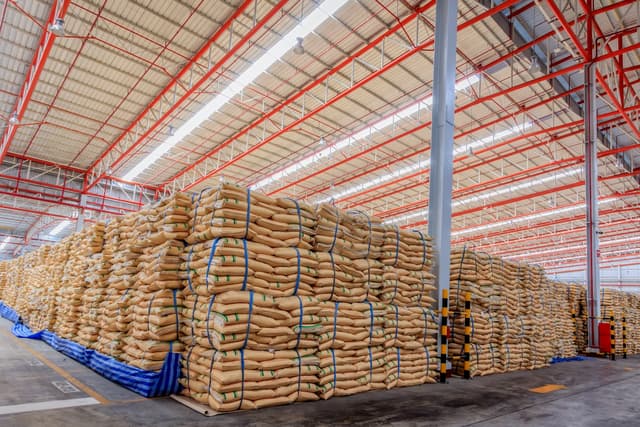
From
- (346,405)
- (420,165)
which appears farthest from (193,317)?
(420,165)

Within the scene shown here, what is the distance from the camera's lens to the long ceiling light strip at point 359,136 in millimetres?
13984

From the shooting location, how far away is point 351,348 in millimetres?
5301

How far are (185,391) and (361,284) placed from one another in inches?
97.7

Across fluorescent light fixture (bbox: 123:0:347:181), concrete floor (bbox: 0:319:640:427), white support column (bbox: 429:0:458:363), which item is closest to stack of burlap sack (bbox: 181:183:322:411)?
concrete floor (bbox: 0:319:640:427)

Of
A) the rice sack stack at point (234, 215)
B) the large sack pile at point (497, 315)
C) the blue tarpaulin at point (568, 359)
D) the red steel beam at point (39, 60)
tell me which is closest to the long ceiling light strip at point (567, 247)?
the blue tarpaulin at point (568, 359)

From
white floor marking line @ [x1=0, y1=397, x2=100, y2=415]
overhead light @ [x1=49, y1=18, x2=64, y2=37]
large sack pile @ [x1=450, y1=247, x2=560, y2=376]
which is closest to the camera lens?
white floor marking line @ [x1=0, y1=397, x2=100, y2=415]

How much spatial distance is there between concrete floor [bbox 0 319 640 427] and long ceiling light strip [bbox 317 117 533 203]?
9.91m

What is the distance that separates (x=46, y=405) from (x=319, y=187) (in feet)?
65.2

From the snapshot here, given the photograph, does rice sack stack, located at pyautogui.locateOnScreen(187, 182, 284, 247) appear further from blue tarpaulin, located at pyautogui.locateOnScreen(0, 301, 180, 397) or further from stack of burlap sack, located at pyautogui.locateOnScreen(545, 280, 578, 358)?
stack of burlap sack, located at pyautogui.locateOnScreen(545, 280, 578, 358)

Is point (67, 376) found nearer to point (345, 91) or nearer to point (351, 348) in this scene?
point (351, 348)

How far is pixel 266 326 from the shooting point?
175 inches

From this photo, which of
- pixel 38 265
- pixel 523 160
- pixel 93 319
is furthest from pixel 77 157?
pixel 523 160

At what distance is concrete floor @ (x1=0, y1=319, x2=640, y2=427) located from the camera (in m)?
3.70

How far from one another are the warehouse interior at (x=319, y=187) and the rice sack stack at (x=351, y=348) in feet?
0.12
